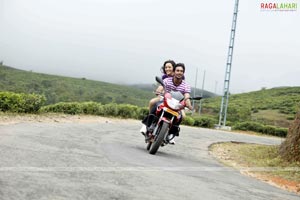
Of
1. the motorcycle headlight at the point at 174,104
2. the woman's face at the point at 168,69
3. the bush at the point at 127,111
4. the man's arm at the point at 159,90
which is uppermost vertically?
the woman's face at the point at 168,69

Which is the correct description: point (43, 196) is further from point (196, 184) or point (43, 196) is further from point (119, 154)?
point (119, 154)

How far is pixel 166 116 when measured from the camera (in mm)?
8352

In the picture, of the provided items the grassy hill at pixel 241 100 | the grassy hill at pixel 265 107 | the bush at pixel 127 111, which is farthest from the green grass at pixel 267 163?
the grassy hill at pixel 265 107

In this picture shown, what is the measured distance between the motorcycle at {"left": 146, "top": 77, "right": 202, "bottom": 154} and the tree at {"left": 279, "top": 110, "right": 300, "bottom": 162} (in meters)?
3.31

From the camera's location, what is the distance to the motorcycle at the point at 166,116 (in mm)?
8196

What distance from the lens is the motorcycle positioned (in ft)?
26.9

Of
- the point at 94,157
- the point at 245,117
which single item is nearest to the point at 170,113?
the point at 94,157

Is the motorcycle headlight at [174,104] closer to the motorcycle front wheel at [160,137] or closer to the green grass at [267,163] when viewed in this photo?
the motorcycle front wheel at [160,137]

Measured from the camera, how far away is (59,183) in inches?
162

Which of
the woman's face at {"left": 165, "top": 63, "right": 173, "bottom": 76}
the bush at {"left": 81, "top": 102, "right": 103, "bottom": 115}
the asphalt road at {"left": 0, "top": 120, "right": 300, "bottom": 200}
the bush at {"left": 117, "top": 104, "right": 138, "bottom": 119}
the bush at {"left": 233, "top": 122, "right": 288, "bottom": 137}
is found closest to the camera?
the asphalt road at {"left": 0, "top": 120, "right": 300, "bottom": 200}

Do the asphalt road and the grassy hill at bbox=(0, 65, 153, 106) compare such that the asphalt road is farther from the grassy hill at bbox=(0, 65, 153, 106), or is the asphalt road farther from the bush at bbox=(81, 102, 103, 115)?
the grassy hill at bbox=(0, 65, 153, 106)

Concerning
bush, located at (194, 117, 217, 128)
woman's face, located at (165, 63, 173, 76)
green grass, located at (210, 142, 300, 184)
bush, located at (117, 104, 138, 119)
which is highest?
woman's face, located at (165, 63, 173, 76)

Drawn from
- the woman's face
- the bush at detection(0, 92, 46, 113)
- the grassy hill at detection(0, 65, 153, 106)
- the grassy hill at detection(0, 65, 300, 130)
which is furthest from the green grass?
the grassy hill at detection(0, 65, 153, 106)

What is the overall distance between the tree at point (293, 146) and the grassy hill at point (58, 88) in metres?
46.9
